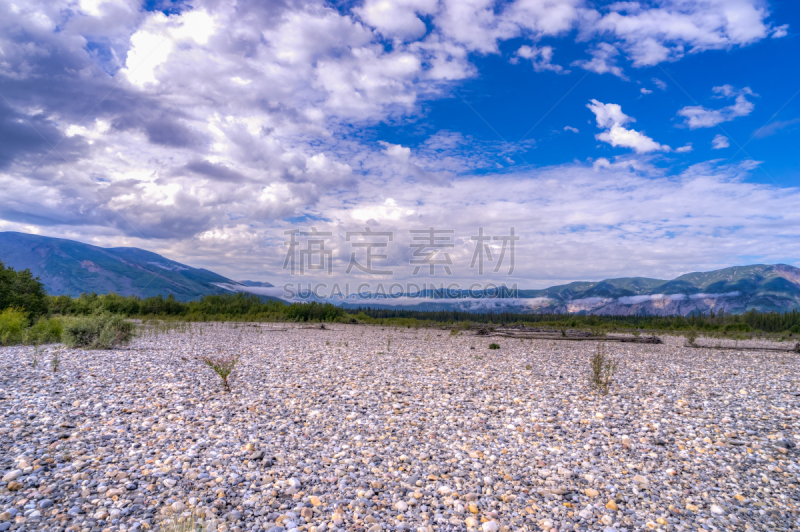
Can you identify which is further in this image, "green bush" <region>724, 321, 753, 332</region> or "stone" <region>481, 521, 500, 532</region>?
"green bush" <region>724, 321, 753, 332</region>

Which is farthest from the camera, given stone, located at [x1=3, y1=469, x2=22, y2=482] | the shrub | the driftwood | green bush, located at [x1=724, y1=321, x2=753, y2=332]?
green bush, located at [x1=724, y1=321, x2=753, y2=332]

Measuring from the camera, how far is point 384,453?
7.02m

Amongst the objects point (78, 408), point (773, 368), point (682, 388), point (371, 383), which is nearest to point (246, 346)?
point (371, 383)

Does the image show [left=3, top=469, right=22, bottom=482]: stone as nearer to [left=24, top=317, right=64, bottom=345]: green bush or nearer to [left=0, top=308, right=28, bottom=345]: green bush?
[left=24, top=317, right=64, bottom=345]: green bush

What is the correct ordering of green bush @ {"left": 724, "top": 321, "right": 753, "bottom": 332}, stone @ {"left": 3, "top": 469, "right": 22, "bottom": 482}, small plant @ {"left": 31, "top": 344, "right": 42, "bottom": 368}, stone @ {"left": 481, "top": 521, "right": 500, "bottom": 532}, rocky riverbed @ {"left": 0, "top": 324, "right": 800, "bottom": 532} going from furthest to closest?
green bush @ {"left": 724, "top": 321, "right": 753, "bottom": 332} → small plant @ {"left": 31, "top": 344, "right": 42, "bottom": 368} → stone @ {"left": 3, "top": 469, "right": 22, "bottom": 482} → rocky riverbed @ {"left": 0, "top": 324, "right": 800, "bottom": 532} → stone @ {"left": 481, "top": 521, "right": 500, "bottom": 532}

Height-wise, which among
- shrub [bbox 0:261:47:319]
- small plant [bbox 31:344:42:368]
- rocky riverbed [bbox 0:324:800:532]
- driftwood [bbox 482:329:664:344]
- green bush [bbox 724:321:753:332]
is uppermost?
shrub [bbox 0:261:47:319]

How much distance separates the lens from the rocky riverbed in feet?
16.4

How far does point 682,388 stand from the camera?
1221 cm

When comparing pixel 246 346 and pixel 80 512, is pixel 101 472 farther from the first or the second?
pixel 246 346

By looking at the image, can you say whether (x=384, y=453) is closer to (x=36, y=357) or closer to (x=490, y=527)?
(x=490, y=527)

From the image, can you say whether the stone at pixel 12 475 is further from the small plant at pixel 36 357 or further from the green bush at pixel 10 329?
the green bush at pixel 10 329

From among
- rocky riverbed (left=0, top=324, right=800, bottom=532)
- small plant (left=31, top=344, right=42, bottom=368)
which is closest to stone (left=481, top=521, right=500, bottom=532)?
rocky riverbed (left=0, top=324, right=800, bottom=532)

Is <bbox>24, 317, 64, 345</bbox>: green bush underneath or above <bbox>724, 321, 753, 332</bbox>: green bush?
above

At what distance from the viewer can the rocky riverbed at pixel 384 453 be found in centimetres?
500
